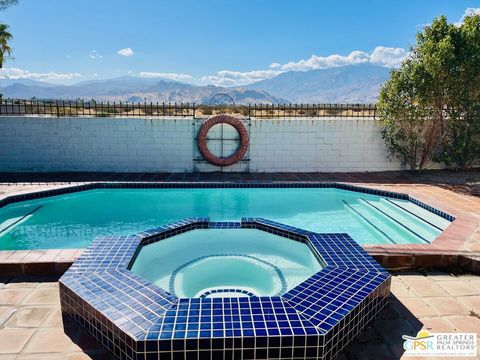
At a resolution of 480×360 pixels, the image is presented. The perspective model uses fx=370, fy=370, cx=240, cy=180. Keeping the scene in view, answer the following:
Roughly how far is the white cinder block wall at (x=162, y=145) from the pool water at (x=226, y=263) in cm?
519

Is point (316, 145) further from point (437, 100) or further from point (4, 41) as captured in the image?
point (4, 41)

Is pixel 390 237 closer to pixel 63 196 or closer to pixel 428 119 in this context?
pixel 428 119

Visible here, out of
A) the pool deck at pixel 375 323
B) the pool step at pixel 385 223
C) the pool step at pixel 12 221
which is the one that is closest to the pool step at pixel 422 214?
the pool step at pixel 385 223

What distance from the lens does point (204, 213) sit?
7.98 meters

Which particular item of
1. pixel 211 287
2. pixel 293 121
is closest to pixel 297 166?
pixel 293 121

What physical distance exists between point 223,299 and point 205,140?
747 centimetres

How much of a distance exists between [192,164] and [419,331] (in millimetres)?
7976

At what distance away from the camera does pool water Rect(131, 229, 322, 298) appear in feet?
14.5

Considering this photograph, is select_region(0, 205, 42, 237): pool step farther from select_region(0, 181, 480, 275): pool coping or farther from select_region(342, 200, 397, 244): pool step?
select_region(342, 200, 397, 244): pool step

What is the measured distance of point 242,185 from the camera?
897 centimetres

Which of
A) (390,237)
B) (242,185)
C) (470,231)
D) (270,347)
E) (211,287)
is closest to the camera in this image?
(270,347)

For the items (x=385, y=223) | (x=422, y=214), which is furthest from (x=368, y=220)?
(x=422, y=214)

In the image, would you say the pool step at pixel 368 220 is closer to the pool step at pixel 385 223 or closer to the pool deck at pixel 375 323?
the pool step at pixel 385 223

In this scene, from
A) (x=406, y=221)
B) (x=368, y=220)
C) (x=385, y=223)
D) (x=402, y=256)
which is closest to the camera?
(x=402, y=256)
